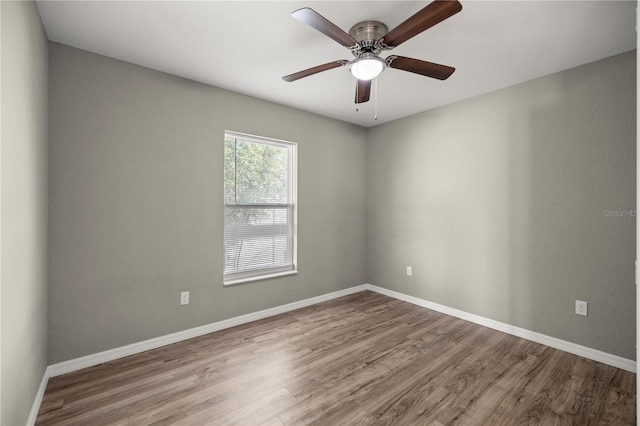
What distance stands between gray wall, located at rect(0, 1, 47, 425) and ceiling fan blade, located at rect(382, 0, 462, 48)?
1.84 m

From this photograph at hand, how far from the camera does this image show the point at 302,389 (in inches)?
81.8

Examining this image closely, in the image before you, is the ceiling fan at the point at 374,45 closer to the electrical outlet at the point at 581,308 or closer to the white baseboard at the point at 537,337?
the electrical outlet at the point at 581,308

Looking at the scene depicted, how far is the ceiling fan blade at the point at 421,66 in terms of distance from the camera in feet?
6.49

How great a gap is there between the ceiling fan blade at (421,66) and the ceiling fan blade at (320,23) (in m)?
0.34

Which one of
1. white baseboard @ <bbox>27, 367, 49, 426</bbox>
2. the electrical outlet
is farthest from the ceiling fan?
white baseboard @ <bbox>27, 367, 49, 426</bbox>

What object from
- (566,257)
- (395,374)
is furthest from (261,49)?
(566,257)

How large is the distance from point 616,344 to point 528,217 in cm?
118

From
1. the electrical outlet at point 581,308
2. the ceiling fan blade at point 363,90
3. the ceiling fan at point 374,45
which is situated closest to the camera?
the ceiling fan at point 374,45

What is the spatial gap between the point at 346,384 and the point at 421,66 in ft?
7.49

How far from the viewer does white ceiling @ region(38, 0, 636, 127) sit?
1.86m

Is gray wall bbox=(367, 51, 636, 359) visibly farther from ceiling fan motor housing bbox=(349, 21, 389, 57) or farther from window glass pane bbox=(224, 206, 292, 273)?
ceiling fan motor housing bbox=(349, 21, 389, 57)

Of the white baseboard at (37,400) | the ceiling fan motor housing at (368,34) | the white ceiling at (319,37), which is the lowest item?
the white baseboard at (37,400)

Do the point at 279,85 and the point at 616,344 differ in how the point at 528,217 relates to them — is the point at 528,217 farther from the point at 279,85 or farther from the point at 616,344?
the point at 279,85

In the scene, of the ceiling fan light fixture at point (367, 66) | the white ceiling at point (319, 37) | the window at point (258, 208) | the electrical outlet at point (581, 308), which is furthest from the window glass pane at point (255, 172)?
the electrical outlet at point (581, 308)
